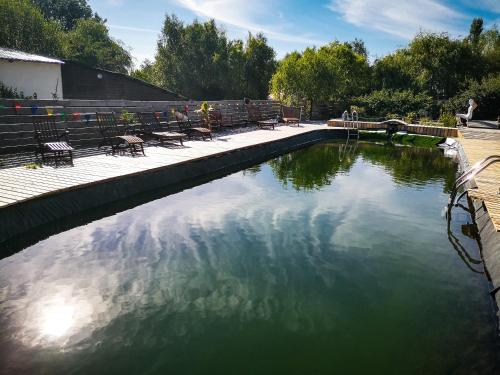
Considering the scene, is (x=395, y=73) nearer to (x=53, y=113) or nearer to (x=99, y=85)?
(x=99, y=85)

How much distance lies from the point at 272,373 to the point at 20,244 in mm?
4641

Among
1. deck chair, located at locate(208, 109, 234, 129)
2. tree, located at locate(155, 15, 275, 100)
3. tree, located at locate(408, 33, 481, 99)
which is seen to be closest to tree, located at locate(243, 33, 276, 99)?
tree, located at locate(155, 15, 275, 100)

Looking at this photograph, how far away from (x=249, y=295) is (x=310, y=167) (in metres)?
9.01

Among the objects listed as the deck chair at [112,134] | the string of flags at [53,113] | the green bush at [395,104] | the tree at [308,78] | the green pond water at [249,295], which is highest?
the tree at [308,78]

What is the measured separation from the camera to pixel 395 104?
85.6ft

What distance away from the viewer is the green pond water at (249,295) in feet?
12.2

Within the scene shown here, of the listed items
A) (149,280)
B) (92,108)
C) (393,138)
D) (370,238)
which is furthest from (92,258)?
(393,138)

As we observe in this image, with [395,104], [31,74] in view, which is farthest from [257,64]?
[31,74]

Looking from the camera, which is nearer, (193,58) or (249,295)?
(249,295)

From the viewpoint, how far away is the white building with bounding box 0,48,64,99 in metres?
19.4

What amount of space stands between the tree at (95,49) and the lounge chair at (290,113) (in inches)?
1285

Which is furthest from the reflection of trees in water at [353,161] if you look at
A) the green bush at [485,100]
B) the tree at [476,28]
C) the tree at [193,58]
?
the tree at [476,28]

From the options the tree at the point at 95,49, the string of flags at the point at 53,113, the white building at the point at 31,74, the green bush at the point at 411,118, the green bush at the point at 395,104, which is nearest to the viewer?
the string of flags at the point at 53,113

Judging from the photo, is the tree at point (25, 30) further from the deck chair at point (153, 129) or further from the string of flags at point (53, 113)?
the string of flags at point (53, 113)
